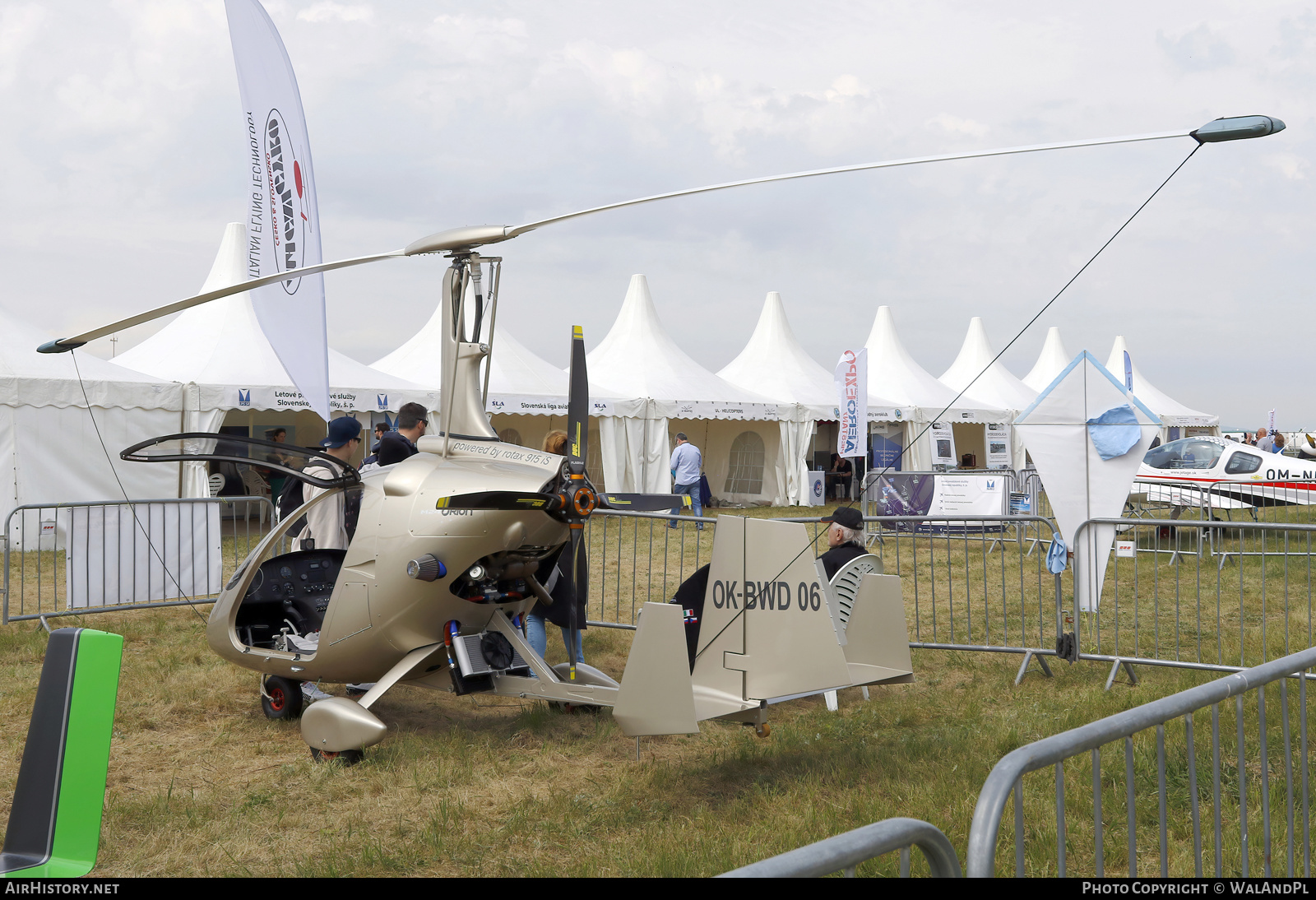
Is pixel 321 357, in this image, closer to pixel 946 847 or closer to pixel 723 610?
pixel 723 610

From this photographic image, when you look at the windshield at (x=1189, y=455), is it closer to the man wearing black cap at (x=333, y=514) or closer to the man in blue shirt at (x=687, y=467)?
the man in blue shirt at (x=687, y=467)

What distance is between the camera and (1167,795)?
14.1 feet

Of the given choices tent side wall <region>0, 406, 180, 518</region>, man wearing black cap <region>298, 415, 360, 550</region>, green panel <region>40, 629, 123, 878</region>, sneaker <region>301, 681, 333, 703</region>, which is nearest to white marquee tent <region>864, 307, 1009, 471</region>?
tent side wall <region>0, 406, 180, 518</region>

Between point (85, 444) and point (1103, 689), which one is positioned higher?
point (85, 444)

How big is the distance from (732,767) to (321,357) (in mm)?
5086

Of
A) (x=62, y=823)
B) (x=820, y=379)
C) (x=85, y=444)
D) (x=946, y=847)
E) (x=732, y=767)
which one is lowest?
(x=732, y=767)

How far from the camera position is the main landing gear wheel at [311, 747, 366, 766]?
5.24 meters

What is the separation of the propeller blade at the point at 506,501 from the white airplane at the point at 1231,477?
44.6 ft

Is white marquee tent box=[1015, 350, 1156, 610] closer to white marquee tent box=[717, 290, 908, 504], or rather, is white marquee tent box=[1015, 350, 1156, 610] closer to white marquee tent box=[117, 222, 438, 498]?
white marquee tent box=[117, 222, 438, 498]

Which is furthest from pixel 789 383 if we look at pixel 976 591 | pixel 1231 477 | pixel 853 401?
pixel 976 591

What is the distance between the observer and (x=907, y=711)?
6.14m

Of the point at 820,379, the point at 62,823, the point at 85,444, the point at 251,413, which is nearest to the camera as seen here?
the point at 62,823

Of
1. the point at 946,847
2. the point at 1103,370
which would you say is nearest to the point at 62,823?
the point at 946,847

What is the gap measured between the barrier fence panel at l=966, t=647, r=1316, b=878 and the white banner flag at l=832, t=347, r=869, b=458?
12048 mm
